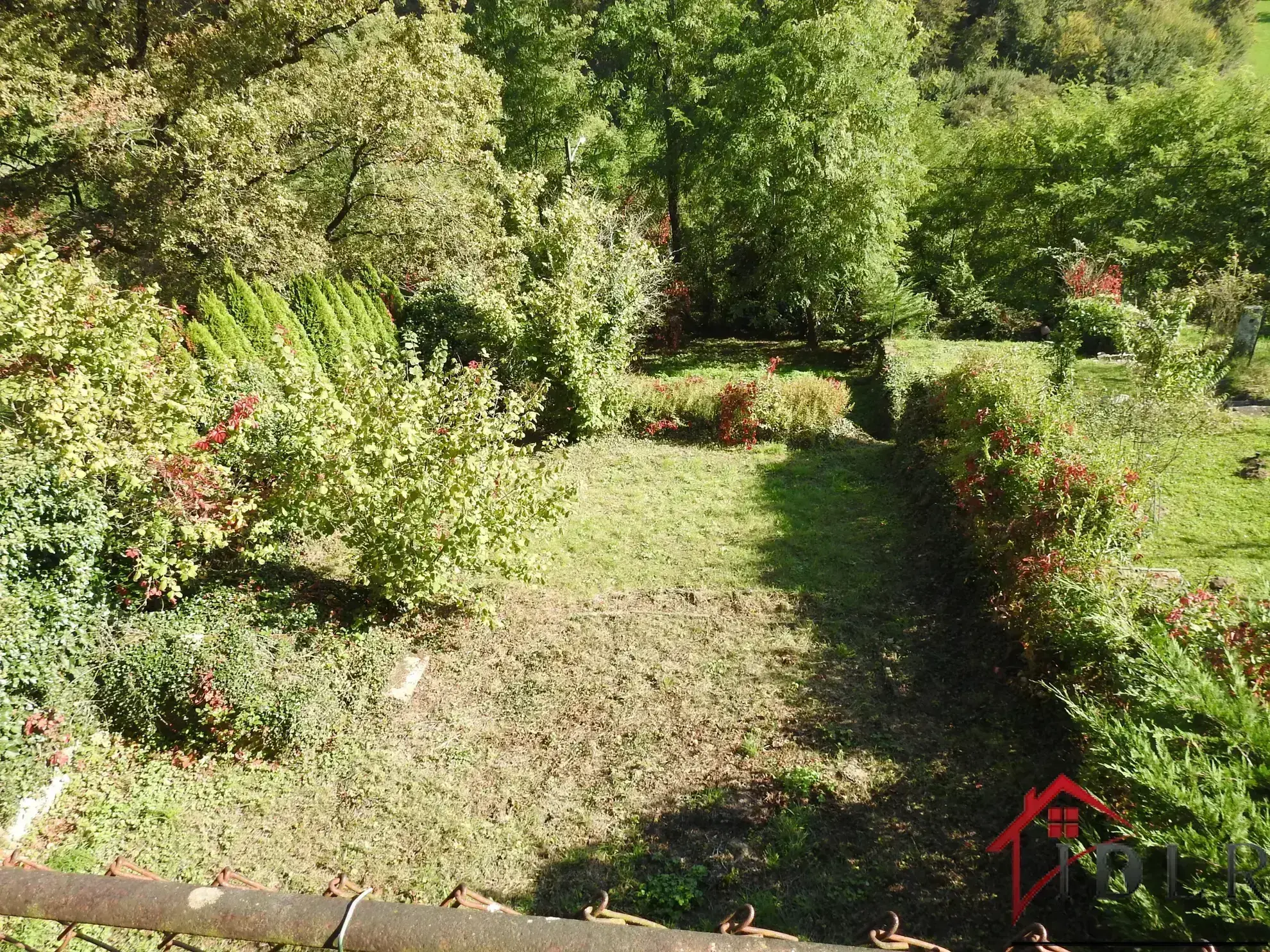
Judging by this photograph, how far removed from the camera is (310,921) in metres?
1.29

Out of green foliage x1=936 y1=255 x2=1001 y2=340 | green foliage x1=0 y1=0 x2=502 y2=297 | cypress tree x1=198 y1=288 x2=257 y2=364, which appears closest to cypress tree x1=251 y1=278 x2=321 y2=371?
green foliage x1=0 y1=0 x2=502 y2=297

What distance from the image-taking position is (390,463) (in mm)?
6629

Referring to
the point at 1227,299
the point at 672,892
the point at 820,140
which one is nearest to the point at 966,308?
the point at 820,140

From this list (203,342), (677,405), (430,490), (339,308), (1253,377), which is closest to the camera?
(430,490)

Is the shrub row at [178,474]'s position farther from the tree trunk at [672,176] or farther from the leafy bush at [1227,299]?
the tree trunk at [672,176]

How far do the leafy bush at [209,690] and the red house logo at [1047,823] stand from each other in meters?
5.20

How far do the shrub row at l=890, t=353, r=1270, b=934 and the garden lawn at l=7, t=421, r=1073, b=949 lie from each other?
2.72ft

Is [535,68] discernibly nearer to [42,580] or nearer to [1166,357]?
[1166,357]

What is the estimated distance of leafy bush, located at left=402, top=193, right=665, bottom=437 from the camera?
12.8 m

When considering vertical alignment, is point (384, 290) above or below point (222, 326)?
below

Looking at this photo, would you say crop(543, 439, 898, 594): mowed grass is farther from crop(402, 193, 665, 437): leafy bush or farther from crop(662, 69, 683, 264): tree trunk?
crop(662, 69, 683, 264): tree trunk

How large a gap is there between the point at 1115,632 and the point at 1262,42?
5169 centimetres

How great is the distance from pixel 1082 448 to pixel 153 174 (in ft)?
44.6

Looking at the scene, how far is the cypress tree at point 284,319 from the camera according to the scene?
12.9 meters
